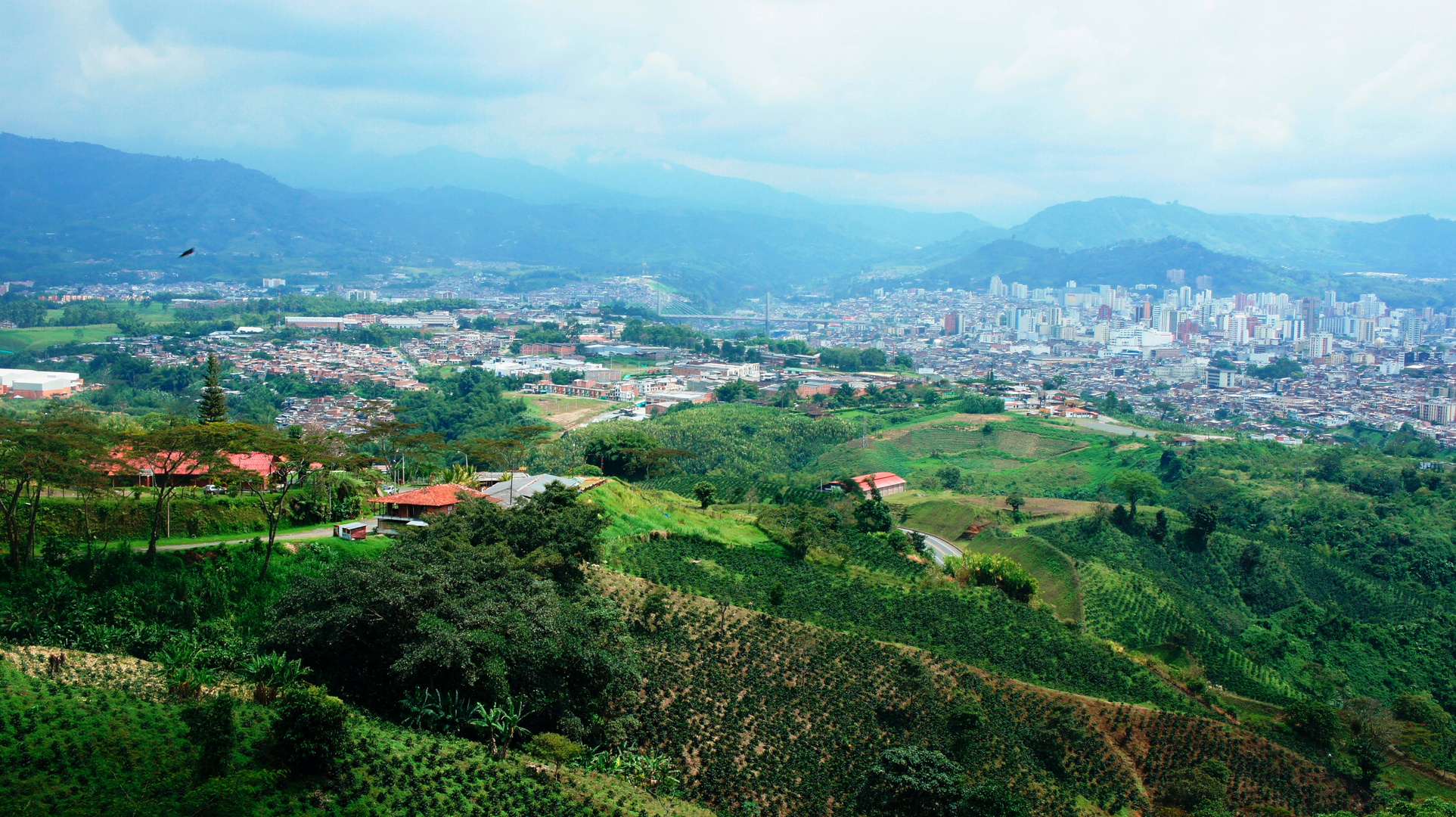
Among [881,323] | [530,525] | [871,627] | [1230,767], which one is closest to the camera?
[530,525]

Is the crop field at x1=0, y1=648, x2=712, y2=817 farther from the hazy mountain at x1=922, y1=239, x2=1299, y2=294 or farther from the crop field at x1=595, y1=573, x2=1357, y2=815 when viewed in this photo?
the hazy mountain at x1=922, y1=239, x2=1299, y2=294

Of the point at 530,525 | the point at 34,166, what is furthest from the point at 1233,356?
the point at 34,166

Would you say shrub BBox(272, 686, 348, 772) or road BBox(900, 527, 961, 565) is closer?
shrub BBox(272, 686, 348, 772)

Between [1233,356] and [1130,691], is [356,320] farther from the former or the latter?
[1233,356]

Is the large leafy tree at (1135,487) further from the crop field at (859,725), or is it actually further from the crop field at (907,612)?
the crop field at (859,725)

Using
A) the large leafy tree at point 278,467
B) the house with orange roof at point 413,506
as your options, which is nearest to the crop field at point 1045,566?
the house with orange roof at point 413,506

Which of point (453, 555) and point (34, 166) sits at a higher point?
point (34, 166)

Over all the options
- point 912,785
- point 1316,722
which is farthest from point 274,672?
point 1316,722

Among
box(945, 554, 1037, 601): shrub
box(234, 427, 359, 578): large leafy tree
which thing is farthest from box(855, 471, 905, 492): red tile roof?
box(234, 427, 359, 578): large leafy tree
